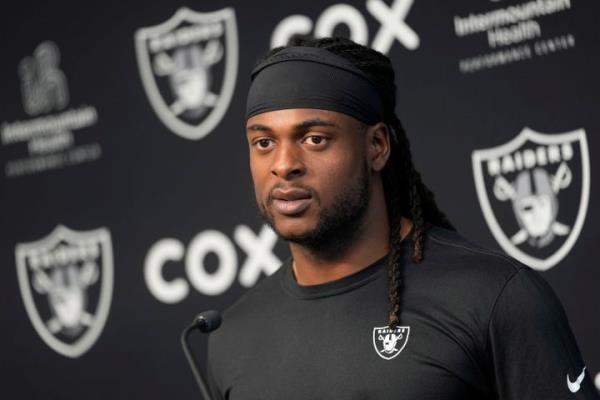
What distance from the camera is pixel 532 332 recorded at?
1.50 meters

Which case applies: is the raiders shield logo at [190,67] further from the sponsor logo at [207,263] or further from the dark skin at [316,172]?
the dark skin at [316,172]

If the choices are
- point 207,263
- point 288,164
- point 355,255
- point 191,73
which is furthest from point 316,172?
point 191,73

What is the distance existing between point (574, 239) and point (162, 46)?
4.20ft

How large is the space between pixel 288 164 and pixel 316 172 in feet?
0.14

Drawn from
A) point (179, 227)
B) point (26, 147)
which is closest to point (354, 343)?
point (179, 227)

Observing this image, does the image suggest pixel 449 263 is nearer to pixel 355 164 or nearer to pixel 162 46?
pixel 355 164

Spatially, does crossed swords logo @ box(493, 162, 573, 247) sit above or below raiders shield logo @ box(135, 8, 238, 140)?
below

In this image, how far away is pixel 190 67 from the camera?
9.84 feet

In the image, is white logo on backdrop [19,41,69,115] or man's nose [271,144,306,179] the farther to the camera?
white logo on backdrop [19,41,69,115]

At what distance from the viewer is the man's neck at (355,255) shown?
1.70 m

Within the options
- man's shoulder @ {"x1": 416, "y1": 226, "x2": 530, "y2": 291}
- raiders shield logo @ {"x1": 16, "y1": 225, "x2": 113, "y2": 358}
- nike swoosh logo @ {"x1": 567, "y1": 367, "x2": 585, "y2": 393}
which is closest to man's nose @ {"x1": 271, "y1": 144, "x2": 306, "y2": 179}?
man's shoulder @ {"x1": 416, "y1": 226, "x2": 530, "y2": 291}

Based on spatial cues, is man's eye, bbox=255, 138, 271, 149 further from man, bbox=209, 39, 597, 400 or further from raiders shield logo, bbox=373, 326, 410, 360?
raiders shield logo, bbox=373, 326, 410, 360

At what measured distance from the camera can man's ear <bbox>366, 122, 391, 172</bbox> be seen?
1.71 meters

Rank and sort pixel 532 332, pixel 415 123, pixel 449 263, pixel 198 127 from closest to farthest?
pixel 532 332
pixel 449 263
pixel 415 123
pixel 198 127
